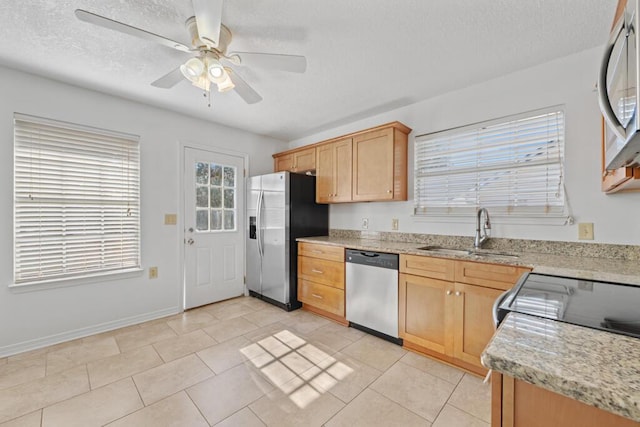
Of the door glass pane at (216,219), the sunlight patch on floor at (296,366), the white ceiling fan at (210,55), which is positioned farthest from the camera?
the door glass pane at (216,219)

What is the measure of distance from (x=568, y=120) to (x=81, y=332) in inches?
179

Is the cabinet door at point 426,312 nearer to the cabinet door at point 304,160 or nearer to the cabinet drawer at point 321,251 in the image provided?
the cabinet drawer at point 321,251

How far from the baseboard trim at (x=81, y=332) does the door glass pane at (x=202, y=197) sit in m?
1.25

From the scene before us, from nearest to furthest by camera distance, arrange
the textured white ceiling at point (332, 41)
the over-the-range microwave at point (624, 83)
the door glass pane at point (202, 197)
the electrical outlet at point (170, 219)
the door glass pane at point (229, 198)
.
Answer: the over-the-range microwave at point (624, 83) → the textured white ceiling at point (332, 41) → the electrical outlet at point (170, 219) → the door glass pane at point (202, 197) → the door glass pane at point (229, 198)

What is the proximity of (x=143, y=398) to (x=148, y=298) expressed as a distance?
1466mm

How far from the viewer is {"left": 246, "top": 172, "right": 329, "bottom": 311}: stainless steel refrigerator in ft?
10.6

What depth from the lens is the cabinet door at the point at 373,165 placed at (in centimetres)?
276

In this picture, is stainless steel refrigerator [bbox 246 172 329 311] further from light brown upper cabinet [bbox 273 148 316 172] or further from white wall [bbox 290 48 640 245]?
white wall [bbox 290 48 640 245]

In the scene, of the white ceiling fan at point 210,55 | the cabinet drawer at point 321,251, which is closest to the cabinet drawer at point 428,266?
the cabinet drawer at point 321,251

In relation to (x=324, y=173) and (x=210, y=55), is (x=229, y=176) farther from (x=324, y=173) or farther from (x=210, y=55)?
(x=210, y=55)

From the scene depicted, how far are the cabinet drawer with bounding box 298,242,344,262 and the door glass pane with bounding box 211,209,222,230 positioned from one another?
113 centimetres

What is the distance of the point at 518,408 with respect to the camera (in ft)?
1.99

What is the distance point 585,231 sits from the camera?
1967 millimetres

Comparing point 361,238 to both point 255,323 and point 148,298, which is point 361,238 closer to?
point 255,323
